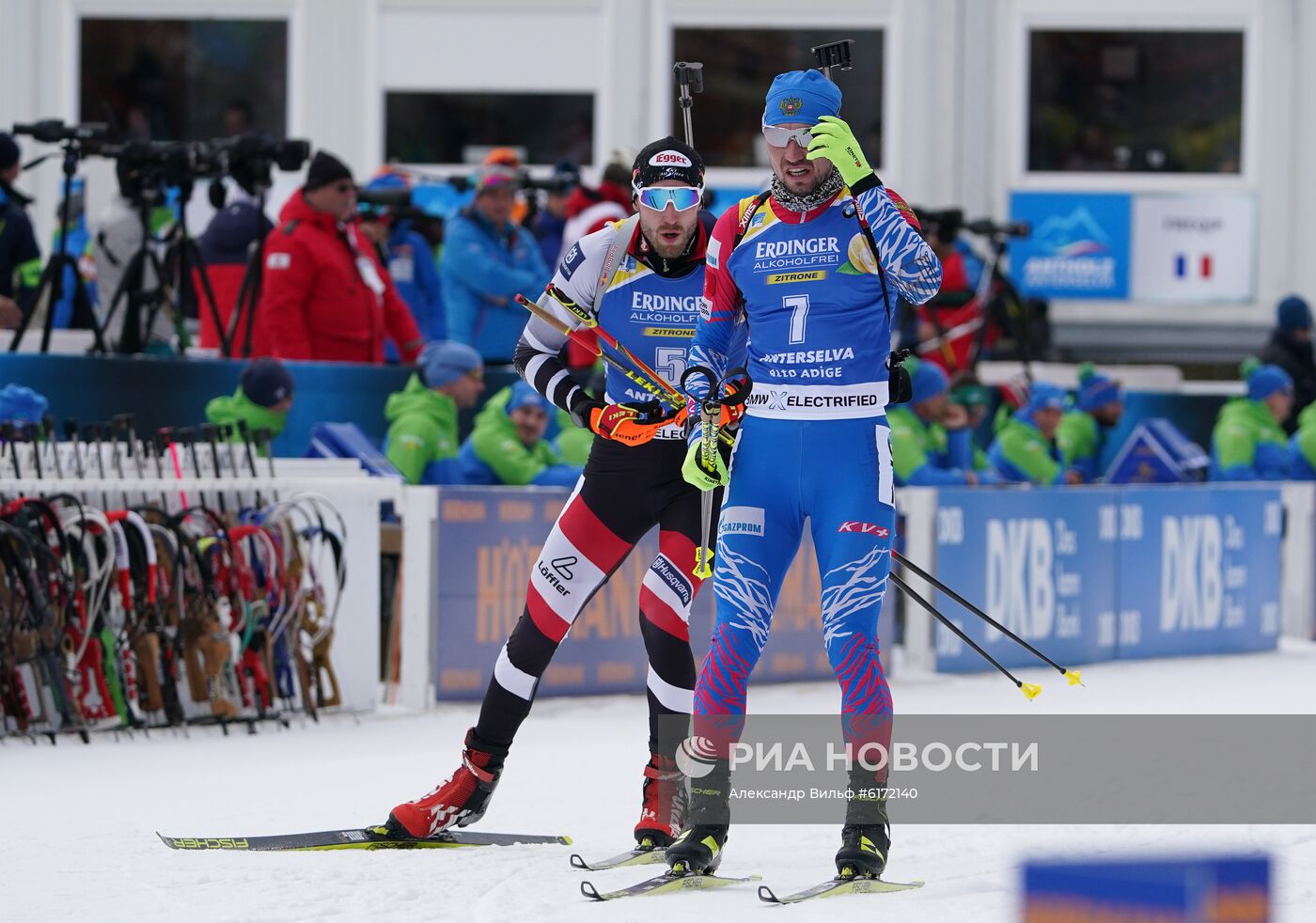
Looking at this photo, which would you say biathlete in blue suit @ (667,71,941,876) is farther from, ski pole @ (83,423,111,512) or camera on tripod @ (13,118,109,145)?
camera on tripod @ (13,118,109,145)

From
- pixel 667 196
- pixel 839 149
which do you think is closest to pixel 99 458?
pixel 667 196

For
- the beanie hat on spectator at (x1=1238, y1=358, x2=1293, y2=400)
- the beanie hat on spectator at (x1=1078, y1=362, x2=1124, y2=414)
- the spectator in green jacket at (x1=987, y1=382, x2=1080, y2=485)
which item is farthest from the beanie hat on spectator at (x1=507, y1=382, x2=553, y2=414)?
the beanie hat on spectator at (x1=1238, y1=358, x2=1293, y2=400)

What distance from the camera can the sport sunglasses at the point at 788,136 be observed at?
540cm

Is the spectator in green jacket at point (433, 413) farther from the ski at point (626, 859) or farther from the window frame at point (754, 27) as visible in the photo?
the window frame at point (754, 27)

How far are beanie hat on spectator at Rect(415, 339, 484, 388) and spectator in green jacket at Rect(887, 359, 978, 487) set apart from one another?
244 cm

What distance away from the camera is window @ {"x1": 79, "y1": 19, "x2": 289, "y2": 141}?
18734mm

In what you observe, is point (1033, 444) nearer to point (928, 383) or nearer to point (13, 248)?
point (928, 383)

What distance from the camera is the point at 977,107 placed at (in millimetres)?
18922

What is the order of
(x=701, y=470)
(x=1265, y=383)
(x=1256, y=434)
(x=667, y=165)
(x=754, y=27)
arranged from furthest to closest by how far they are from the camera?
(x=754, y=27) < (x=1265, y=383) < (x=1256, y=434) < (x=667, y=165) < (x=701, y=470)

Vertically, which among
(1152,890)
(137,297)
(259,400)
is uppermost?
(137,297)

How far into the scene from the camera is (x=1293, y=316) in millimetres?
14844

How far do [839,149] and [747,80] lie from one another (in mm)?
14010

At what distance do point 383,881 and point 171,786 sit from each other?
2085 mm

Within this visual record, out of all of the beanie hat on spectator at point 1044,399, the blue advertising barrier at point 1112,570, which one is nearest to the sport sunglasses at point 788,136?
the blue advertising barrier at point 1112,570
